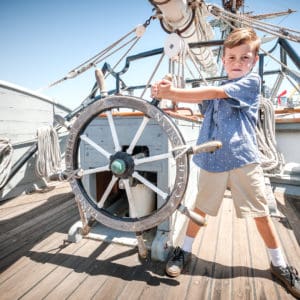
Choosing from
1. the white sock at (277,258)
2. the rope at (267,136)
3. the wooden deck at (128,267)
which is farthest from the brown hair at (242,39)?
the rope at (267,136)

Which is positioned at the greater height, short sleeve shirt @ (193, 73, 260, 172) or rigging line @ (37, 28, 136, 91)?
rigging line @ (37, 28, 136, 91)

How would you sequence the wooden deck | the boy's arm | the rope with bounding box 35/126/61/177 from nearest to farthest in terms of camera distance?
the boy's arm → the wooden deck → the rope with bounding box 35/126/61/177

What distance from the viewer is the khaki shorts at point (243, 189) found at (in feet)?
3.55

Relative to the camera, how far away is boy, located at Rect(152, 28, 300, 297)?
3.25ft

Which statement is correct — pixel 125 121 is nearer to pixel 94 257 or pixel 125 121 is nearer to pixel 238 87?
pixel 238 87

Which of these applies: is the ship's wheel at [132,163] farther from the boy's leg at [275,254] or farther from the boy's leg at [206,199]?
the boy's leg at [275,254]

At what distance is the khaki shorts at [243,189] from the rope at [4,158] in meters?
2.09

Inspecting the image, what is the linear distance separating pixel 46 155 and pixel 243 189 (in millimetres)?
2314

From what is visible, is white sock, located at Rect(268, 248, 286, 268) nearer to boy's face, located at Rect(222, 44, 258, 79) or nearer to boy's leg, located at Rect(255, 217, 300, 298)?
boy's leg, located at Rect(255, 217, 300, 298)

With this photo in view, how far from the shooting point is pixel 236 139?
107 cm

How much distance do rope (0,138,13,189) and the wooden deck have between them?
0.66 meters

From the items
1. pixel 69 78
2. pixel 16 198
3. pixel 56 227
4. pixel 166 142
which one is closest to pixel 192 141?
pixel 166 142

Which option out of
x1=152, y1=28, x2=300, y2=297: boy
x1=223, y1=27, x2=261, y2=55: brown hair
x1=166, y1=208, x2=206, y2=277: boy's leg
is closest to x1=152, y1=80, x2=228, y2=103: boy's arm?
x1=152, y1=28, x2=300, y2=297: boy

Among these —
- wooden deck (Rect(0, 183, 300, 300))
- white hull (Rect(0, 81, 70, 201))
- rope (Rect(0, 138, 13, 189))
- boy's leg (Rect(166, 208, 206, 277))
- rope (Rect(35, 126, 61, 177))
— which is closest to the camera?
wooden deck (Rect(0, 183, 300, 300))
